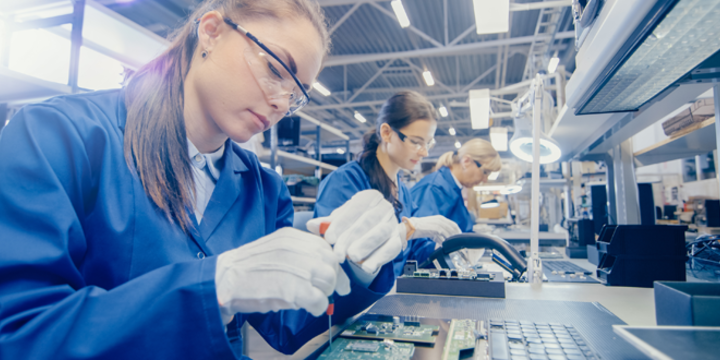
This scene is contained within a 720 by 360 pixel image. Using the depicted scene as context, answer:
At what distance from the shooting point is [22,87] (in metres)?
1.60

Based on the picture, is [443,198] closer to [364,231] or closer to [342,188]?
[342,188]

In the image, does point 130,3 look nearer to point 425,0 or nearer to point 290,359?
point 425,0

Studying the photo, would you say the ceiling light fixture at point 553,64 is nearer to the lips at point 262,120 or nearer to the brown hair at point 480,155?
the brown hair at point 480,155

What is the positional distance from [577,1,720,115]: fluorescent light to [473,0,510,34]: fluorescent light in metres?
1.43

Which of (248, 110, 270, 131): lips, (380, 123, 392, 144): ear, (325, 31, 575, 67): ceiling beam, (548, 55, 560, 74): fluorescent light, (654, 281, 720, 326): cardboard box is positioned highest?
(325, 31, 575, 67): ceiling beam

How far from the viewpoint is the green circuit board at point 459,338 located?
1.89ft

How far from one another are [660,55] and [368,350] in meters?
0.74

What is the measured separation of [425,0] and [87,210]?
474 cm

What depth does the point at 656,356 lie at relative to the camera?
1.25ft

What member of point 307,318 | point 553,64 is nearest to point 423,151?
point 307,318

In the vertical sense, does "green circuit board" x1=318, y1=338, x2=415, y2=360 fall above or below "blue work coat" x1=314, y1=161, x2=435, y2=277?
below

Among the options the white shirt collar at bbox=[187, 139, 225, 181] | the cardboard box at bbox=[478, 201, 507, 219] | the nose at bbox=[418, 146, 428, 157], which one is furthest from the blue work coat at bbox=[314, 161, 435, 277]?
the cardboard box at bbox=[478, 201, 507, 219]

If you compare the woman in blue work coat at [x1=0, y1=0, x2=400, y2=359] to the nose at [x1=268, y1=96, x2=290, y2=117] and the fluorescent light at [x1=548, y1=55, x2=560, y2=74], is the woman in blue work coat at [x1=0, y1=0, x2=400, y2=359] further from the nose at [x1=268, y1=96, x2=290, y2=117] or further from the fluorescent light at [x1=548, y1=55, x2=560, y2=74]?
the fluorescent light at [x1=548, y1=55, x2=560, y2=74]

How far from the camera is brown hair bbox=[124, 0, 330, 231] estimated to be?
654 millimetres
